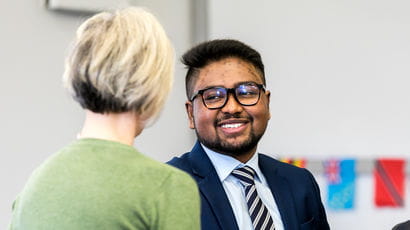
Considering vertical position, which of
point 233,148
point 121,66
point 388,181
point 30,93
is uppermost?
point 121,66

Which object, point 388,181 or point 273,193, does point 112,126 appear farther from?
point 388,181

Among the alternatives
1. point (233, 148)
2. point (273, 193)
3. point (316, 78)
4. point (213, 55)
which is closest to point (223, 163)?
point (233, 148)

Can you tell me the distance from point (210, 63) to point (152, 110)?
598 millimetres

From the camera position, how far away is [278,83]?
7.20 ft

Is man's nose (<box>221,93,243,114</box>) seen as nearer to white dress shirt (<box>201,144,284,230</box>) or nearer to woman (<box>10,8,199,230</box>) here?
white dress shirt (<box>201,144,284,230</box>)

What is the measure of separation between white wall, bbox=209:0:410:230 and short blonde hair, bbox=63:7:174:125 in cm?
130

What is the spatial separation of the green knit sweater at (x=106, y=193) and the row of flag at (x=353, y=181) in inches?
55.8

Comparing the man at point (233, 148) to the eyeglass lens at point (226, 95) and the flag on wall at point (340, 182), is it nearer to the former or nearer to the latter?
the eyeglass lens at point (226, 95)

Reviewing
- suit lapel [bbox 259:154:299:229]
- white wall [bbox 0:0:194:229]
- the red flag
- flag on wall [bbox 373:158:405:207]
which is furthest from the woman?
flag on wall [bbox 373:158:405:207]

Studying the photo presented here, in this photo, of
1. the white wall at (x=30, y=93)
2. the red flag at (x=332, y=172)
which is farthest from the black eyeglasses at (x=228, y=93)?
the red flag at (x=332, y=172)

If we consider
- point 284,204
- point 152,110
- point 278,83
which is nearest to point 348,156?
point 278,83

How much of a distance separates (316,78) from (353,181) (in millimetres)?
448

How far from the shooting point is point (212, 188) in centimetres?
139

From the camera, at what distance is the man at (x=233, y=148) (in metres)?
1.38
